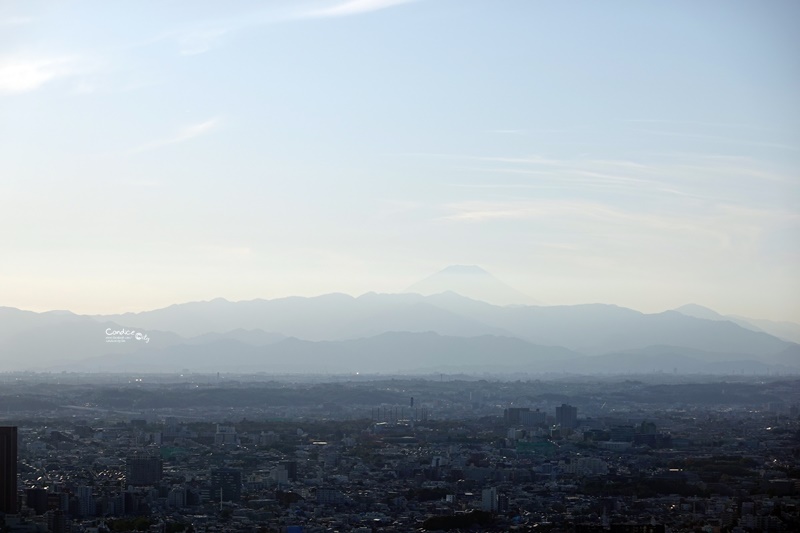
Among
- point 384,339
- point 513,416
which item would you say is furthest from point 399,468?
point 384,339

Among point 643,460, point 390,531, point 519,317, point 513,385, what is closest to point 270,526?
point 390,531

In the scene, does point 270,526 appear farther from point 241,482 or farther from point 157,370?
point 157,370

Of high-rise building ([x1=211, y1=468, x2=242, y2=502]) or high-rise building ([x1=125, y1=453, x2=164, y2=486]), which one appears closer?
high-rise building ([x1=211, y1=468, x2=242, y2=502])

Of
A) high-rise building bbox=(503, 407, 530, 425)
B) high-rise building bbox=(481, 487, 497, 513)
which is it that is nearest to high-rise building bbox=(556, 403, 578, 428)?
high-rise building bbox=(503, 407, 530, 425)

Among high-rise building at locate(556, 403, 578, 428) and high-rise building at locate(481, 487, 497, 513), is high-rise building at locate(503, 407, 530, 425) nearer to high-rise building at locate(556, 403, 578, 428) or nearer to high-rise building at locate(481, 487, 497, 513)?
high-rise building at locate(556, 403, 578, 428)

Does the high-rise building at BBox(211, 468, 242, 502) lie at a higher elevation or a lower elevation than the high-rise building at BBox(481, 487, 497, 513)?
higher

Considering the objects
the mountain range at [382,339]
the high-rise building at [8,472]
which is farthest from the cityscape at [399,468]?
the mountain range at [382,339]
